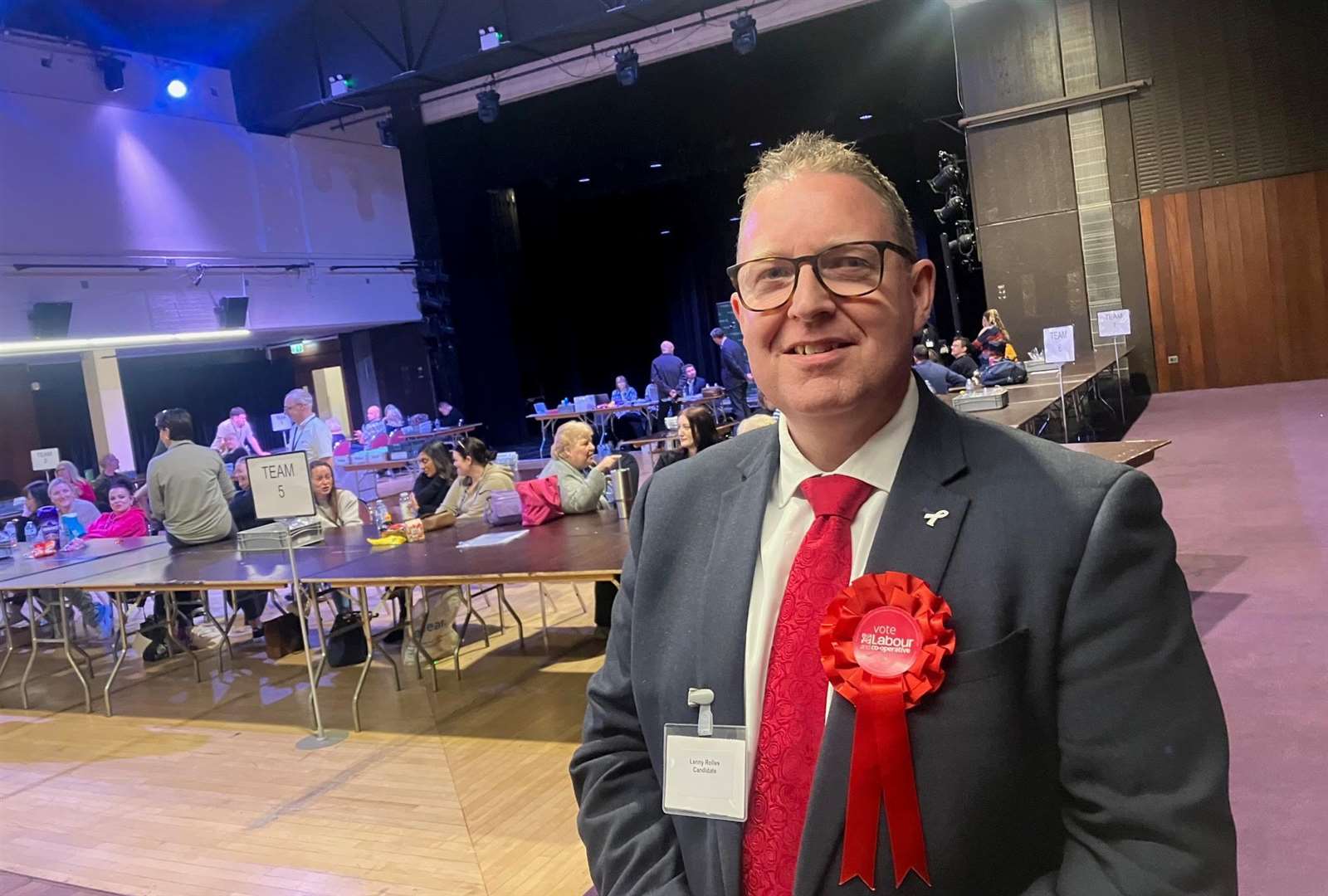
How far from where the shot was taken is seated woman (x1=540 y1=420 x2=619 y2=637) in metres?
4.82

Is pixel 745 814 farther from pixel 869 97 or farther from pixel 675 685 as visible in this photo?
pixel 869 97

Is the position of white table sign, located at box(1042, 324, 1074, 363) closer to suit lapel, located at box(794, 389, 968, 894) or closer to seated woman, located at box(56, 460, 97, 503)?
suit lapel, located at box(794, 389, 968, 894)

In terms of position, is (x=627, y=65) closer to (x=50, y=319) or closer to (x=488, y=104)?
(x=488, y=104)

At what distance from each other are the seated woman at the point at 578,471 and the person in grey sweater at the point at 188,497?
7.55 ft

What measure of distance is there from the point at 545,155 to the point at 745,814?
1440cm

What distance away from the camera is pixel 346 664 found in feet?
17.8

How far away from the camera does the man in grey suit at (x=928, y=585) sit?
0.83 meters

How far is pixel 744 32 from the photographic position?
10336 mm

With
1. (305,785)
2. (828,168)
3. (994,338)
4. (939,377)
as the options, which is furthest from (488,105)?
(828,168)

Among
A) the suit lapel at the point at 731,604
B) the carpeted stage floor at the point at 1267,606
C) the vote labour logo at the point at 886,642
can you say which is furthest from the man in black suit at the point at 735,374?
the vote labour logo at the point at 886,642

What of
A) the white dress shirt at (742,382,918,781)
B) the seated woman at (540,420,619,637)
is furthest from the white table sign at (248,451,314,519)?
the white dress shirt at (742,382,918,781)

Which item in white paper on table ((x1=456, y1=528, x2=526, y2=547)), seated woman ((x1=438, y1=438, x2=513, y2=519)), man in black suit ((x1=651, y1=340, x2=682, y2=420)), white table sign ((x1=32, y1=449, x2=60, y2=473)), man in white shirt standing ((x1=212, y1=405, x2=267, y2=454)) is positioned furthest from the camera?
man in black suit ((x1=651, y1=340, x2=682, y2=420))

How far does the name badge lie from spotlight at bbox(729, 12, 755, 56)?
34.1 feet

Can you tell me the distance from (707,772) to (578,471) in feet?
13.1
